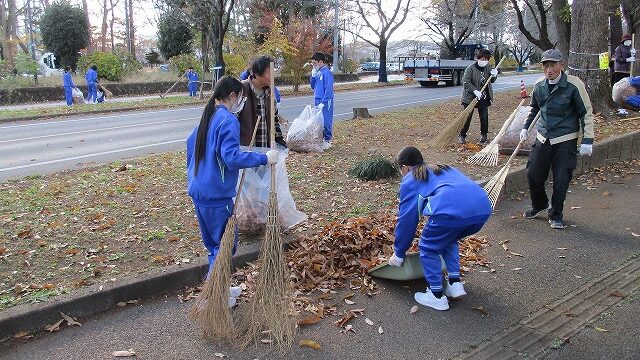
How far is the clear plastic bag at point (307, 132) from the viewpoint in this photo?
9.12m

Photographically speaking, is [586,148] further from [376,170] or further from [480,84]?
[480,84]

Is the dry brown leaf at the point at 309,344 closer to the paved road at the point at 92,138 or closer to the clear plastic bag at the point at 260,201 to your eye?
the clear plastic bag at the point at 260,201

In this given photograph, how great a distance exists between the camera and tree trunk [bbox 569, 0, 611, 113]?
10.2 metres

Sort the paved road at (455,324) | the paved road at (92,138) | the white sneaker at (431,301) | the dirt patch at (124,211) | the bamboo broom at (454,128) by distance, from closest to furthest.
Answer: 1. the paved road at (455,324)
2. the white sneaker at (431,301)
3. the dirt patch at (124,211)
4. the bamboo broom at (454,128)
5. the paved road at (92,138)

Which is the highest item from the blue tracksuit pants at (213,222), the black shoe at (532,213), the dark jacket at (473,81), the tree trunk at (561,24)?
the tree trunk at (561,24)

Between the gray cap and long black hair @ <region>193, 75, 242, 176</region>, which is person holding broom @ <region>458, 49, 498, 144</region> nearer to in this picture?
the gray cap

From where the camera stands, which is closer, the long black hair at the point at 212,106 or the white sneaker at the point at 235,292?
the long black hair at the point at 212,106

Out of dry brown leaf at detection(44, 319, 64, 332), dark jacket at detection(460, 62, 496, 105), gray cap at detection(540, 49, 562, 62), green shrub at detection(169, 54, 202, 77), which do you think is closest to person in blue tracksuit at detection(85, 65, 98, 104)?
green shrub at detection(169, 54, 202, 77)

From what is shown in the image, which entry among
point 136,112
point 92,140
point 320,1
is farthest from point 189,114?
point 320,1

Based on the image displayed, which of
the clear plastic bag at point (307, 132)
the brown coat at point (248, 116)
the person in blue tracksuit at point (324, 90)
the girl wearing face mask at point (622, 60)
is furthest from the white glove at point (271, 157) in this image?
the girl wearing face mask at point (622, 60)

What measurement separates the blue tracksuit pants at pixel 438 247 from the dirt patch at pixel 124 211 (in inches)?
64.7

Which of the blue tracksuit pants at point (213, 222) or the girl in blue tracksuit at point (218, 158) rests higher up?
the girl in blue tracksuit at point (218, 158)

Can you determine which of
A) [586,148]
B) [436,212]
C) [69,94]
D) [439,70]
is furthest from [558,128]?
[439,70]

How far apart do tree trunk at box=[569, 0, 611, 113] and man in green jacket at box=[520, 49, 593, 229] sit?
549cm
